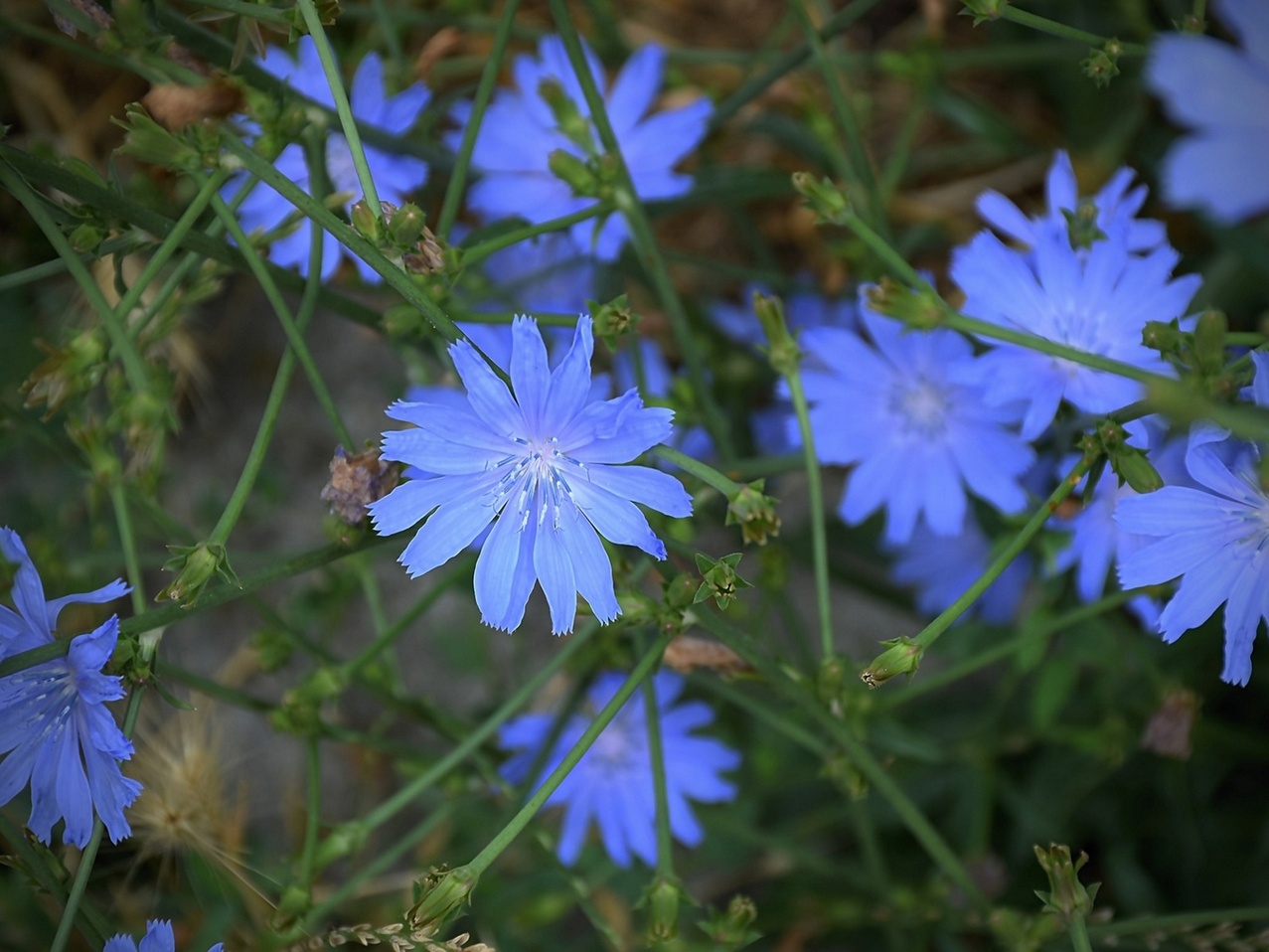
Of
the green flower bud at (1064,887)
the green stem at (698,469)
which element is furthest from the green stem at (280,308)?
the green flower bud at (1064,887)

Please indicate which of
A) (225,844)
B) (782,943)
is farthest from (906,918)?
(225,844)

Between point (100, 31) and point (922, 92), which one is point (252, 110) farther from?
point (922, 92)

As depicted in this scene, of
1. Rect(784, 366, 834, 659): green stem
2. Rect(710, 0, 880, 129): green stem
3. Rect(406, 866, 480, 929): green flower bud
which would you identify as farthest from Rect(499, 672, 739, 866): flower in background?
Rect(710, 0, 880, 129): green stem

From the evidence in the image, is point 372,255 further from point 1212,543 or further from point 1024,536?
point 1212,543

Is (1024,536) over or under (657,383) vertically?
under

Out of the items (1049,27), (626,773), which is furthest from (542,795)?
(1049,27)

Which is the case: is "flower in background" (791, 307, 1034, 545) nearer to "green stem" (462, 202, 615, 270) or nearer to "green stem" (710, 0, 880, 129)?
"green stem" (710, 0, 880, 129)

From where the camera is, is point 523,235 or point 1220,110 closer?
Result: point 1220,110
